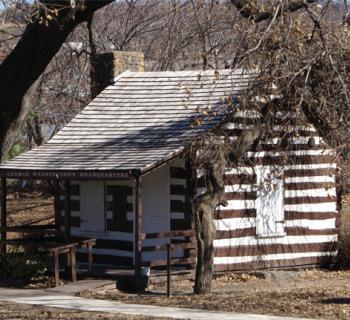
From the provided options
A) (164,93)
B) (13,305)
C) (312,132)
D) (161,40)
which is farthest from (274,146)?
(161,40)

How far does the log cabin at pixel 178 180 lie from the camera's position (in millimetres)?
20219

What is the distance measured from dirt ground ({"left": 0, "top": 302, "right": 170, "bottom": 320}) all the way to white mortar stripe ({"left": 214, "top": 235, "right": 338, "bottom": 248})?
616 centimetres

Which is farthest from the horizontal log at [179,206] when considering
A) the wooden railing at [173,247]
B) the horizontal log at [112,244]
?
the horizontal log at [112,244]

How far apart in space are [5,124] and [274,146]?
6.04m

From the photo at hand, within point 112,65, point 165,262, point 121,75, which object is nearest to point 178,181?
point 165,262

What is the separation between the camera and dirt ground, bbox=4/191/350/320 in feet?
50.5

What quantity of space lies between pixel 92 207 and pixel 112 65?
4.05 m

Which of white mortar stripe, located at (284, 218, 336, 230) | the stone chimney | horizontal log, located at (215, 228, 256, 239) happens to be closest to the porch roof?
the stone chimney

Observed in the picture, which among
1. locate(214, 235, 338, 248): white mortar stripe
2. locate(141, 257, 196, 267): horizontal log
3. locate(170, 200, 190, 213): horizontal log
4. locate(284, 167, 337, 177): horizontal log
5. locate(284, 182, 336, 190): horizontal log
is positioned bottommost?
locate(141, 257, 196, 267): horizontal log

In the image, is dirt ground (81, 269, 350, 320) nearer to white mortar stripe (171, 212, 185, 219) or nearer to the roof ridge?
white mortar stripe (171, 212, 185, 219)

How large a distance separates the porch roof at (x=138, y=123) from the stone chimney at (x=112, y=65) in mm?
343

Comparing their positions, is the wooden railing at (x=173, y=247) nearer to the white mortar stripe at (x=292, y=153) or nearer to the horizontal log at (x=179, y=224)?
the horizontal log at (x=179, y=224)

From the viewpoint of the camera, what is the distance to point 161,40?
1331 inches

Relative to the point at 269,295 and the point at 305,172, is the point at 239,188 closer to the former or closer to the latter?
the point at 305,172
